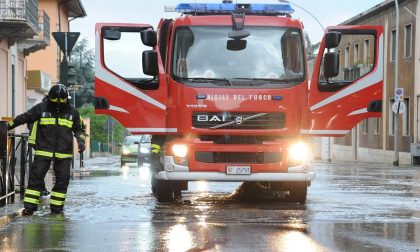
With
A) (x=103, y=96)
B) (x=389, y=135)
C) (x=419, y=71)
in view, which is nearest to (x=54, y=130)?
(x=103, y=96)

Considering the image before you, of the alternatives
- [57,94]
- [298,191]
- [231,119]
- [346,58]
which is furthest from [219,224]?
[346,58]

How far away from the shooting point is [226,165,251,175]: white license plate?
13117 mm

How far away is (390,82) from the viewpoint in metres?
45.1

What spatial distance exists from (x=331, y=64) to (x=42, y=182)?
479 centimetres

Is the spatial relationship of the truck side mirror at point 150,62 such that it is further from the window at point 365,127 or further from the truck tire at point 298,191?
the window at point 365,127

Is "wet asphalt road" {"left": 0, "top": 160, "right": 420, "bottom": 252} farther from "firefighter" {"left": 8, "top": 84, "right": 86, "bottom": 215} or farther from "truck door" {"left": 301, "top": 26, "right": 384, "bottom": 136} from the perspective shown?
"truck door" {"left": 301, "top": 26, "right": 384, "bottom": 136}

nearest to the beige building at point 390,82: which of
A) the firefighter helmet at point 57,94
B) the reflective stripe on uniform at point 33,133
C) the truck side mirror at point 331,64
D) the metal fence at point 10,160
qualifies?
the truck side mirror at point 331,64

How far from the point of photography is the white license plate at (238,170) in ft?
43.0

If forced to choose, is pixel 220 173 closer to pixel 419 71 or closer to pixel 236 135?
pixel 236 135

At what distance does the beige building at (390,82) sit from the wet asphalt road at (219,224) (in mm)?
23800

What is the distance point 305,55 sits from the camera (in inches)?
526

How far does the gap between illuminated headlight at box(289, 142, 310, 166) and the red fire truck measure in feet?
0.05

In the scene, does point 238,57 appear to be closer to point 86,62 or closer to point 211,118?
point 211,118

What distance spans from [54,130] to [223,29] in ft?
10.8
